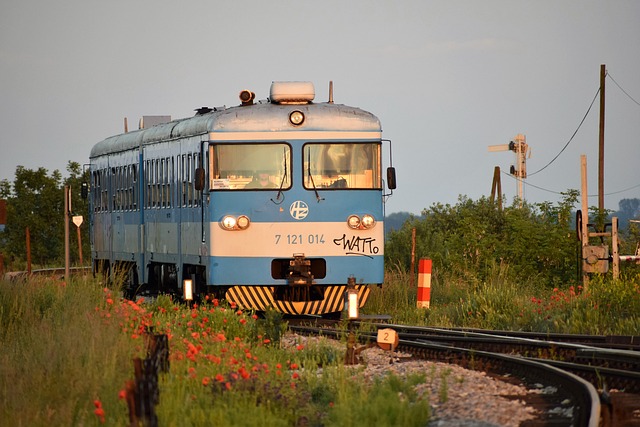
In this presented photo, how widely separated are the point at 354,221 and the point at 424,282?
196 cm

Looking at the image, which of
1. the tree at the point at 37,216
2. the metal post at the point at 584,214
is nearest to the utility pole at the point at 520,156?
the tree at the point at 37,216

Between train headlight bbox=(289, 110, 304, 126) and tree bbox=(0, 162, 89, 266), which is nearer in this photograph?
train headlight bbox=(289, 110, 304, 126)

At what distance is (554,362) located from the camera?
1275 cm

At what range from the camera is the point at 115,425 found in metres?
9.11

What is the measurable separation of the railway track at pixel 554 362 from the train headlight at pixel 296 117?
2972 mm

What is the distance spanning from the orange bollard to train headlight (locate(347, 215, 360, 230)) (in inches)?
61.8

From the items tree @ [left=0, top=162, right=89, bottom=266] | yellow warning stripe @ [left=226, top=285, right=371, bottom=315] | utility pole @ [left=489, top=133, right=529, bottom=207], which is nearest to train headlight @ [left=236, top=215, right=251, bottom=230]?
yellow warning stripe @ [left=226, top=285, right=371, bottom=315]

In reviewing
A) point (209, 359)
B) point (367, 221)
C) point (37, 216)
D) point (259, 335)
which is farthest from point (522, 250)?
point (37, 216)

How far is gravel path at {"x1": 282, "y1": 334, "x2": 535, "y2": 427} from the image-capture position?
9.69m

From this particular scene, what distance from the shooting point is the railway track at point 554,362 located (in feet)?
32.4

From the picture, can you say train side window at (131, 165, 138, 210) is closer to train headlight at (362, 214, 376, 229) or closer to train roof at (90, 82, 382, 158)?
train roof at (90, 82, 382, 158)

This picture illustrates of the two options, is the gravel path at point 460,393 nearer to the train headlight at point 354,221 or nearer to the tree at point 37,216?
the train headlight at point 354,221

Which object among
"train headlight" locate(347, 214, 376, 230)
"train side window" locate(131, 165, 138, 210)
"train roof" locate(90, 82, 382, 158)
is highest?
"train roof" locate(90, 82, 382, 158)

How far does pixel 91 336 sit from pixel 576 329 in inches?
284
